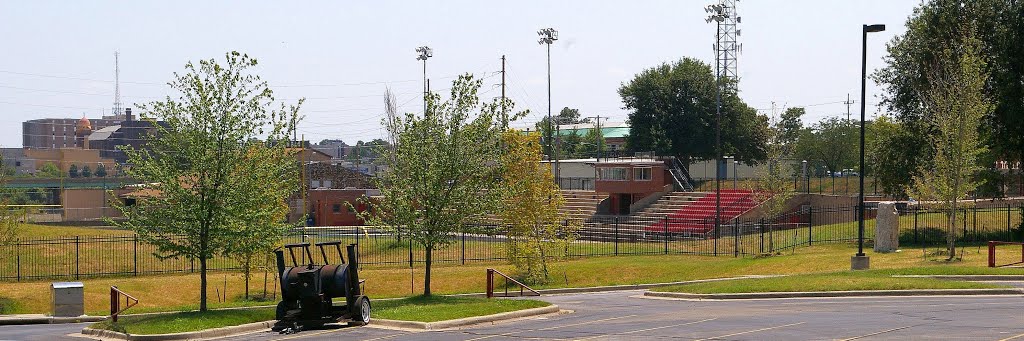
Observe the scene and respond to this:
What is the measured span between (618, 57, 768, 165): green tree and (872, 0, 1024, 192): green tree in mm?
43483

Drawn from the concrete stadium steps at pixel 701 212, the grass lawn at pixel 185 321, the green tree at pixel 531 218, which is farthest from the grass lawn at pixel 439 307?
the concrete stadium steps at pixel 701 212

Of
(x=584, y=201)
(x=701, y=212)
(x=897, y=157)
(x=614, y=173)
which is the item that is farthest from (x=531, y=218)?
(x=584, y=201)

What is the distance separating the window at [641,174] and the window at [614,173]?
85cm

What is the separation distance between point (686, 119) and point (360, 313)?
8090 centimetres

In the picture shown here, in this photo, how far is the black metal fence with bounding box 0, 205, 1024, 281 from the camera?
1805 inches

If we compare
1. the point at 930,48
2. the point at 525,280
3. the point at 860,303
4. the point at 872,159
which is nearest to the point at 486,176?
the point at 860,303

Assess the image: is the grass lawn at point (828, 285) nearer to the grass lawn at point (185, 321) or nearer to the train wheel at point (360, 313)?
the train wheel at point (360, 313)

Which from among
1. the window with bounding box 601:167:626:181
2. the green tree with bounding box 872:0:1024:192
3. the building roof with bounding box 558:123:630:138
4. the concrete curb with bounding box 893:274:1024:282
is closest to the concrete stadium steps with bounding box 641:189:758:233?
the window with bounding box 601:167:626:181

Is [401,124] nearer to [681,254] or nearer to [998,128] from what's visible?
[681,254]

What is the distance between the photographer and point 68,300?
31.3m

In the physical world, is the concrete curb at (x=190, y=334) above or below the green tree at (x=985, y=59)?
below

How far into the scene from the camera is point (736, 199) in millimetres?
76750

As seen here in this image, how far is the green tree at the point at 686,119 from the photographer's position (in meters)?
103

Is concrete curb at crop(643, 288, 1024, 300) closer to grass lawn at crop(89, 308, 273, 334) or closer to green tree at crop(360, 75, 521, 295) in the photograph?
green tree at crop(360, 75, 521, 295)
